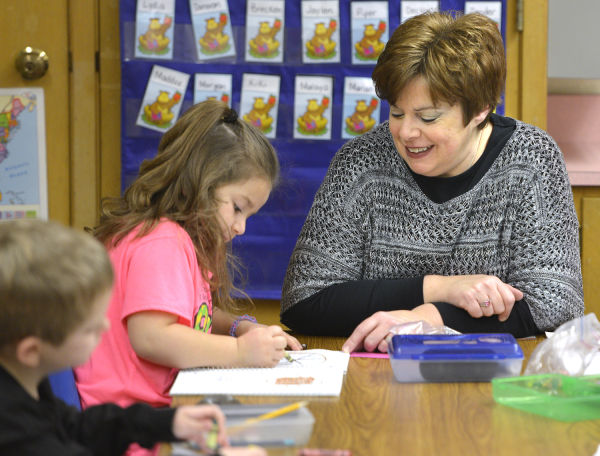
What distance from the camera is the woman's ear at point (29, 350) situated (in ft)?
2.93

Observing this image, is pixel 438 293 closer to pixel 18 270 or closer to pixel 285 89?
pixel 18 270

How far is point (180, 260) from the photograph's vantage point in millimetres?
1354

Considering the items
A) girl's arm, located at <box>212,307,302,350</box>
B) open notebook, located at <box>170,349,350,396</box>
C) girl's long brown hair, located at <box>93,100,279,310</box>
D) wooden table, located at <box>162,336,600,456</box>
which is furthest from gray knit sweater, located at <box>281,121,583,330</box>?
wooden table, located at <box>162,336,600,456</box>

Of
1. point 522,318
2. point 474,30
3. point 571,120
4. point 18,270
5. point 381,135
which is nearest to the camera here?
point 18,270

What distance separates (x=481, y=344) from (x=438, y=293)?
389 millimetres

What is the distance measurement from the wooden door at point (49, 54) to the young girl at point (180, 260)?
159 cm

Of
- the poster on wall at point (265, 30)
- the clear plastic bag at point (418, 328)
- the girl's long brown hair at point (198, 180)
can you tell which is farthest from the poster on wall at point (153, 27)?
the clear plastic bag at point (418, 328)

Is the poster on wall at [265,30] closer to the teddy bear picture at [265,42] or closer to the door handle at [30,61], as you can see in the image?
the teddy bear picture at [265,42]

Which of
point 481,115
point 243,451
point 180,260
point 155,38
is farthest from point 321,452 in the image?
point 155,38

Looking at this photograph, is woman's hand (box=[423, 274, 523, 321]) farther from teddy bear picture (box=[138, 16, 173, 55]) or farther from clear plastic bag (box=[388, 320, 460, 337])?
teddy bear picture (box=[138, 16, 173, 55])

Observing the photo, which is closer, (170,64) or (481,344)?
(481,344)

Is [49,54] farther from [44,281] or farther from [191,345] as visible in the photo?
[44,281]

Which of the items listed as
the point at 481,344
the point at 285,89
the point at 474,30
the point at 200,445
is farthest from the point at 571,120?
the point at 200,445

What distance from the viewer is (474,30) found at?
5.68 ft
